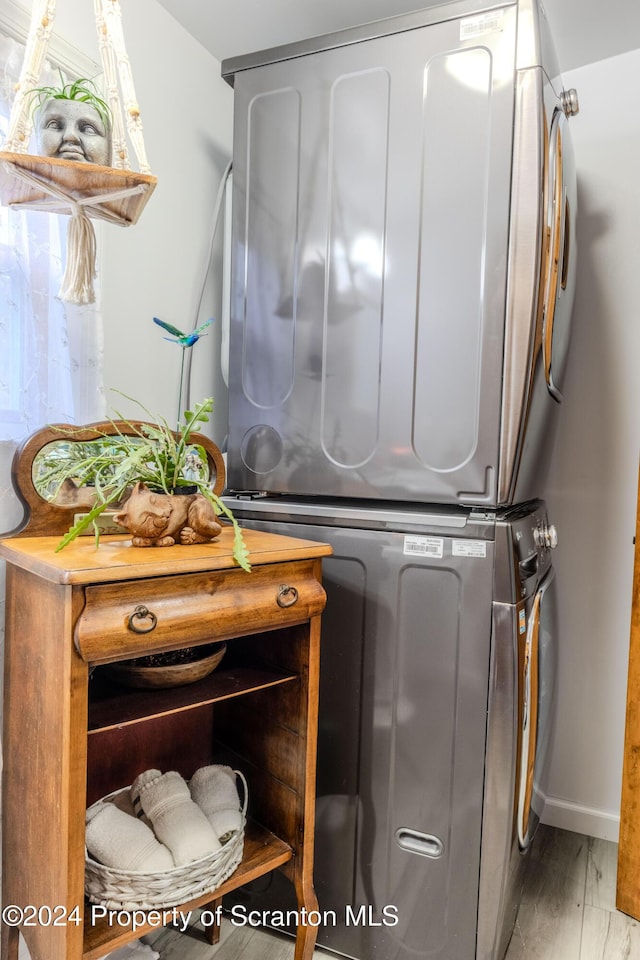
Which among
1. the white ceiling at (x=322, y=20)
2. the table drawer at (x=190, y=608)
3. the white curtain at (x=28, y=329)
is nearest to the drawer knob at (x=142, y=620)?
the table drawer at (x=190, y=608)

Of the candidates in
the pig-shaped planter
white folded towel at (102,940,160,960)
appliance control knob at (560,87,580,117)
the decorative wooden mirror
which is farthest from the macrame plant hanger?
white folded towel at (102,940,160,960)

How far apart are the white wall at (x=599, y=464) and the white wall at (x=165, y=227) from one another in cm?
118

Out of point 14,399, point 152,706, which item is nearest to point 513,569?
point 152,706

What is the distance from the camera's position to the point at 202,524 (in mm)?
1231

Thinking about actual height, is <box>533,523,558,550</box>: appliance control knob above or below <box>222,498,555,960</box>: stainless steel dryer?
above

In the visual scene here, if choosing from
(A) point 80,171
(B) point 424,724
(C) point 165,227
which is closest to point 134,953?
(B) point 424,724

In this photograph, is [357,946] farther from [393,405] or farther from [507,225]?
→ [507,225]

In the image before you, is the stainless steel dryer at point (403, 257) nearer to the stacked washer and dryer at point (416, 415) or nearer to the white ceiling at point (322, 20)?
the stacked washer and dryer at point (416, 415)

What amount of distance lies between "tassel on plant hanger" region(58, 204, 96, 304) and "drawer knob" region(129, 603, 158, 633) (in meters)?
0.62

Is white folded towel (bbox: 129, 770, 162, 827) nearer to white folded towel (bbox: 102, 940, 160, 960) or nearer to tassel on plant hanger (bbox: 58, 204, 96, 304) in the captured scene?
white folded towel (bbox: 102, 940, 160, 960)

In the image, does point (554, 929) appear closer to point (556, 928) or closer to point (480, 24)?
point (556, 928)

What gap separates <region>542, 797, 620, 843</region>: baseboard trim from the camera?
6.87 ft

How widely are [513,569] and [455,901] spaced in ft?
2.36

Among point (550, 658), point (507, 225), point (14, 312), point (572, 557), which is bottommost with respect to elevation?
point (550, 658)
